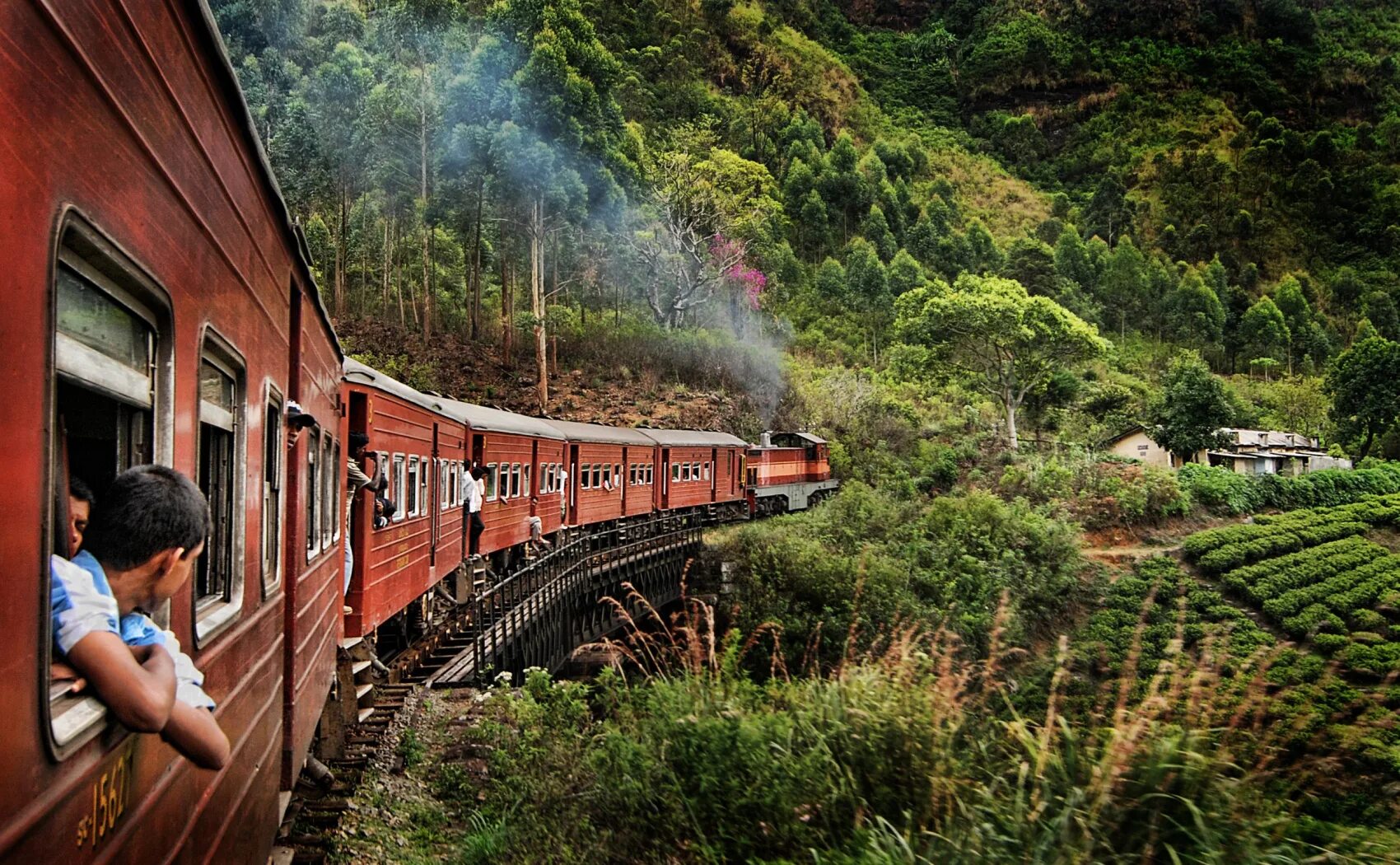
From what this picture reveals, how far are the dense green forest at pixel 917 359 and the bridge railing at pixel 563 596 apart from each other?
1.50 metres

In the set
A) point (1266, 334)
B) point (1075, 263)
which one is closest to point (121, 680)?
point (1075, 263)

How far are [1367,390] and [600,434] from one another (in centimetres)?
4084

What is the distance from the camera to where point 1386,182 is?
105m

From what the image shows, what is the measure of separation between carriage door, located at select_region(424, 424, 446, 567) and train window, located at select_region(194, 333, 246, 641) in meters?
8.34

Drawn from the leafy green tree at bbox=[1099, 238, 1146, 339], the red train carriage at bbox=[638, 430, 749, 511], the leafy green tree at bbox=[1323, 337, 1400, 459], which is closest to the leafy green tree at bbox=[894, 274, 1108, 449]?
the red train carriage at bbox=[638, 430, 749, 511]

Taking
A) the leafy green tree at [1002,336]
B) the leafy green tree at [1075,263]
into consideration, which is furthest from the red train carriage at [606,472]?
the leafy green tree at [1075,263]

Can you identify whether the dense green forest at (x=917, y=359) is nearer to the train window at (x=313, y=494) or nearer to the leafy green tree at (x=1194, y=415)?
the leafy green tree at (x=1194, y=415)

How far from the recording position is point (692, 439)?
28016 mm

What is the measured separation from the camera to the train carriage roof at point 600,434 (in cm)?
1983

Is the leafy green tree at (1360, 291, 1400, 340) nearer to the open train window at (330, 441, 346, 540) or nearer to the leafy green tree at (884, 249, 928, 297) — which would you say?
the leafy green tree at (884, 249, 928, 297)

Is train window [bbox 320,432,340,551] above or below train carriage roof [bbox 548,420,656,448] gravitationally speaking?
below

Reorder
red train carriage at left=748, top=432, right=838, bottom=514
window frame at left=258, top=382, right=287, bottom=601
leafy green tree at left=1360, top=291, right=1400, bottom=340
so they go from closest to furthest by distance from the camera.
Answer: window frame at left=258, top=382, right=287, bottom=601 < red train carriage at left=748, top=432, right=838, bottom=514 < leafy green tree at left=1360, top=291, right=1400, bottom=340

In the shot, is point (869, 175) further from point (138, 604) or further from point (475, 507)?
point (138, 604)

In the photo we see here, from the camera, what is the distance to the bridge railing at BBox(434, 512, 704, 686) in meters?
11.8
